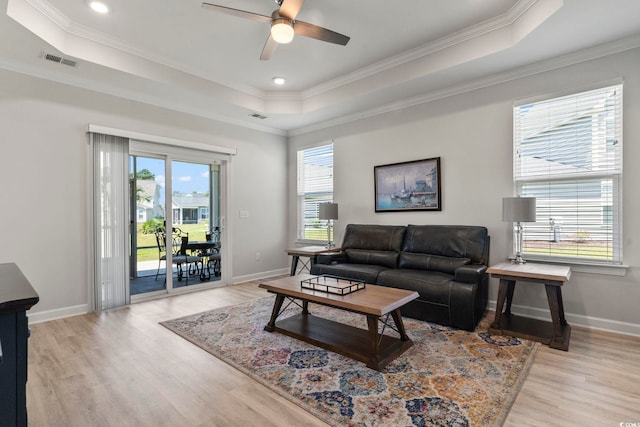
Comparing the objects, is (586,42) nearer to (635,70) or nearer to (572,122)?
(635,70)

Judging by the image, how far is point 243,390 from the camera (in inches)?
84.6

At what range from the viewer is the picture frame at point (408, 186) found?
4.31m

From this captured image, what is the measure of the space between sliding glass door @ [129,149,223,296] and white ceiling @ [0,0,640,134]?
95 centimetres

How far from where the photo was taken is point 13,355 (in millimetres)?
1210

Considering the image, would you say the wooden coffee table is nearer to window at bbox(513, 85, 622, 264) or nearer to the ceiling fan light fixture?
window at bbox(513, 85, 622, 264)

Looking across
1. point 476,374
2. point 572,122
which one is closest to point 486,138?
point 572,122

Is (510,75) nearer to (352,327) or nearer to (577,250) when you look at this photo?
(577,250)

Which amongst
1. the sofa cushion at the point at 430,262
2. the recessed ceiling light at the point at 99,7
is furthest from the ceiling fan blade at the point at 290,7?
the sofa cushion at the point at 430,262

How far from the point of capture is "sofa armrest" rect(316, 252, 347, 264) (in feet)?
14.7

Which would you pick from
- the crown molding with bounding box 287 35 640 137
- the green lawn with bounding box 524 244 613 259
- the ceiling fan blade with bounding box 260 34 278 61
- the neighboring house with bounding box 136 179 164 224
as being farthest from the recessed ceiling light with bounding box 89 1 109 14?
the green lawn with bounding box 524 244 613 259

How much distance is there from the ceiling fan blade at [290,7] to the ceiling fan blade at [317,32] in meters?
0.09

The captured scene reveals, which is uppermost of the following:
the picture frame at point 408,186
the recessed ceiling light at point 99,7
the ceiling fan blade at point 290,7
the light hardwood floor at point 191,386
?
the recessed ceiling light at point 99,7

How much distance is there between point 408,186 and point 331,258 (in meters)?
1.51

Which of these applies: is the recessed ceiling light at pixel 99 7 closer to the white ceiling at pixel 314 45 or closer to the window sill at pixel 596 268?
the white ceiling at pixel 314 45
